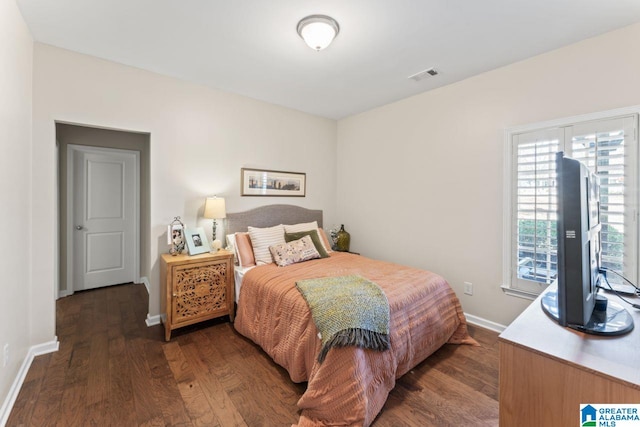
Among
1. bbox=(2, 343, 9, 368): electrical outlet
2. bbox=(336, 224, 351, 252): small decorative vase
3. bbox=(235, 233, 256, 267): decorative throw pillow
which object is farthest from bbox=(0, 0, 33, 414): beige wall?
bbox=(336, 224, 351, 252): small decorative vase

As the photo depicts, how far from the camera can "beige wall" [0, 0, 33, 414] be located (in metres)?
1.72

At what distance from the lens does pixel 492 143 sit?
2805mm

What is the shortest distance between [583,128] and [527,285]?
1.42m

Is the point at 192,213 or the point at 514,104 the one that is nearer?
the point at 514,104

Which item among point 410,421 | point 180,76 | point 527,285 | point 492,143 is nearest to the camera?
point 410,421

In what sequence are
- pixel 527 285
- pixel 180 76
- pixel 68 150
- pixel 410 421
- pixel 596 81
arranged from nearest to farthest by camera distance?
pixel 410 421, pixel 596 81, pixel 527 285, pixel 180 76, pixel 68 150

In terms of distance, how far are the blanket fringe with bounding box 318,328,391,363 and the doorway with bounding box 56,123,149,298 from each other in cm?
294

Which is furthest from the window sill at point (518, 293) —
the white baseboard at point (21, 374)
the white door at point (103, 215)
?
the white door at point (103, 215)

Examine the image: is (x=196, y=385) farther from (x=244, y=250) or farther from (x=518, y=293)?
(x=518, y=293)

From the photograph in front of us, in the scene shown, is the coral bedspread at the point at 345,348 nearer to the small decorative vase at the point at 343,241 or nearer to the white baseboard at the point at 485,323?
the white baseboard at the point at 485,323

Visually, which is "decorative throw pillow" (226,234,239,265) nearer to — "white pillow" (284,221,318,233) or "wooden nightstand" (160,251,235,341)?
"wooden nightstand" (160,251,235,341)

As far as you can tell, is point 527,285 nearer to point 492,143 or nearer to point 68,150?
point 492,143

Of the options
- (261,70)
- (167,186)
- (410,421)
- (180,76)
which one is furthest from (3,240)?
(410,421)

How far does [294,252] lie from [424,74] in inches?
91.8
